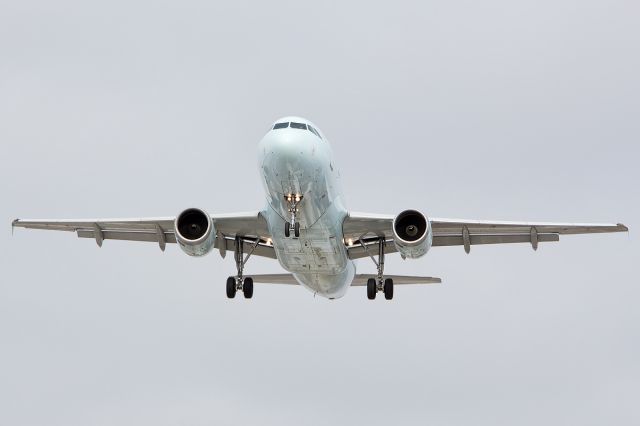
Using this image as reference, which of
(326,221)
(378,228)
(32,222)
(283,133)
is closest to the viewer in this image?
(283,133)

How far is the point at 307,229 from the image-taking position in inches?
1410

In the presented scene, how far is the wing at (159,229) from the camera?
38062mm

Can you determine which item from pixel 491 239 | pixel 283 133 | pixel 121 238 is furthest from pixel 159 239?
pixel 491 239

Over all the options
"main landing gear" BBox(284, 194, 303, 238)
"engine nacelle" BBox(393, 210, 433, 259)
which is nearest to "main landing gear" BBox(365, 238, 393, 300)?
"engine nacelle" BBox(393, 210, 433, 259)

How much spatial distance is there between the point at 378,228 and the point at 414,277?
4.75 m

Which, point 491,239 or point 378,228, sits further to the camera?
point 491,239

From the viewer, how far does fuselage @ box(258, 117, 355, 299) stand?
Answer: 33250 mm

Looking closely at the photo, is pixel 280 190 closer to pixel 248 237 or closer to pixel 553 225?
pixel 248 237

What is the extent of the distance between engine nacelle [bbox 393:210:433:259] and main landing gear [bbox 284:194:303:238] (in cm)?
343

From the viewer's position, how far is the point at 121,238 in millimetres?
42344

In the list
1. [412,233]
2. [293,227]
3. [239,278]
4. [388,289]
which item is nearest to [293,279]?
[239,278]

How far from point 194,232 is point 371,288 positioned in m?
6.88

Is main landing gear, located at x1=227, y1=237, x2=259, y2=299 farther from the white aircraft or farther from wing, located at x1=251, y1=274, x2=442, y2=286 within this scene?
wing, located at x1=251, y1=274, x2=442, y2=286

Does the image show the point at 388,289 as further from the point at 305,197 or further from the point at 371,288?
the point at 305,197
